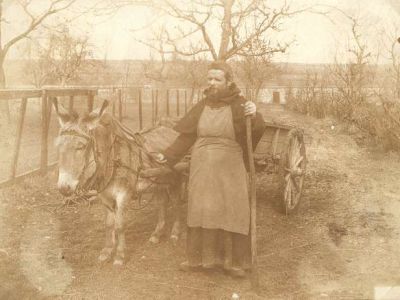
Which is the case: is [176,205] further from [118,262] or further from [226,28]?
[226,28]

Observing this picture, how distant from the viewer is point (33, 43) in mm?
22453

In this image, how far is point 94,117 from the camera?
13.8 feet

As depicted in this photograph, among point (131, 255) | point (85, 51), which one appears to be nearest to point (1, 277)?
point (131, 255)

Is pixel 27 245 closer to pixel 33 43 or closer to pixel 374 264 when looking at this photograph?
pixel 374 264

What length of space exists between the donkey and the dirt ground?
407 mm

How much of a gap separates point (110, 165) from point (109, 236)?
34.8 inches

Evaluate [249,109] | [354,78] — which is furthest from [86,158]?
[354,78]

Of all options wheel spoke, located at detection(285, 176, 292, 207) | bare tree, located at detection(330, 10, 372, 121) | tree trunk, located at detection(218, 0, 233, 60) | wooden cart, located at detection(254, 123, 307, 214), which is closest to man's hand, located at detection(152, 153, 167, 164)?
wooden cart, located at detection(254, 123, 307, 214)

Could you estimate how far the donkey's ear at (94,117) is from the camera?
164 inches

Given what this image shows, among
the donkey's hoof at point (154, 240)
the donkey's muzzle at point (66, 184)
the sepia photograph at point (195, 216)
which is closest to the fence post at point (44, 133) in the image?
the sepia photograph at point (195, 216)

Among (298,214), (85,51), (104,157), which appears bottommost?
(298,214)

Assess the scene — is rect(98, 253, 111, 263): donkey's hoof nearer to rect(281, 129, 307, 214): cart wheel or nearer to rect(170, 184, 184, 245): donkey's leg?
rect(170, 184, 184, 245): donkey's leg

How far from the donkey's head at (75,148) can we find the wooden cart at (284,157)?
2.61 metres

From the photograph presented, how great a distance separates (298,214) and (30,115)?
16293mm
